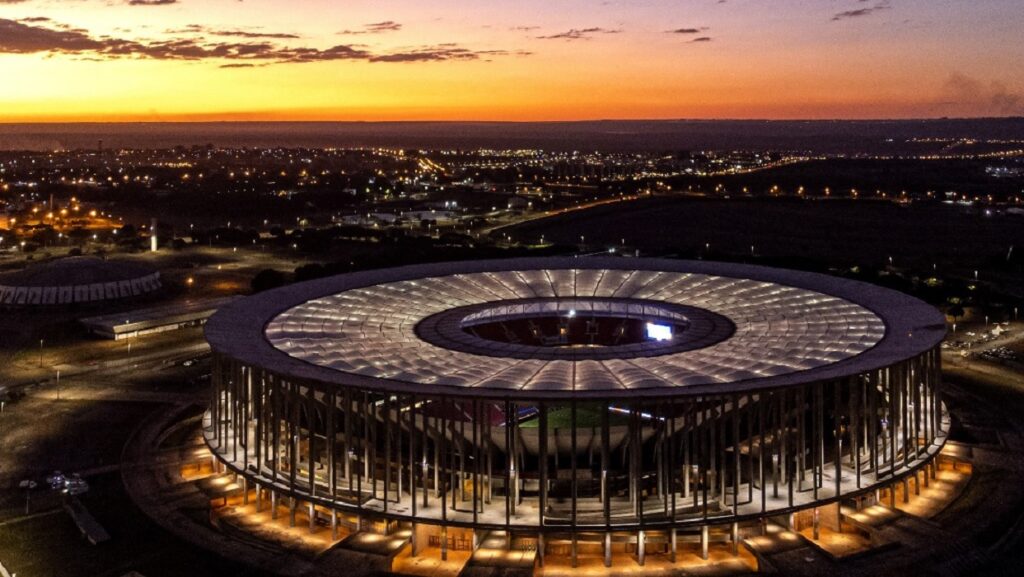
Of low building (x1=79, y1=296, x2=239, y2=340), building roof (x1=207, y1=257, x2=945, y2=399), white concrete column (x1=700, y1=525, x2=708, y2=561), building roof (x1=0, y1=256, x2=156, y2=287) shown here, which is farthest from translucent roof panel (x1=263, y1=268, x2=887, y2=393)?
building roof (x1=0, y1=256, x2=156, y2=287)

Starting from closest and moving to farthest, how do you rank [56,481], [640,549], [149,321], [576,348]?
[640,549]
[576,348]
[56,481]
[149,321]

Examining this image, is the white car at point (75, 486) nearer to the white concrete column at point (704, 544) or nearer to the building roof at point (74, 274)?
the white concrete column at point (704, 544)

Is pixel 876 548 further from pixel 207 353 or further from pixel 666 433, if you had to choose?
pixel 207 353

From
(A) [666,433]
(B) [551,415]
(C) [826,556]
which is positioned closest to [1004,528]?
(C) [826,556]

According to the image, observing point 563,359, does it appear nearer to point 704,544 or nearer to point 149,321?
point 704,544

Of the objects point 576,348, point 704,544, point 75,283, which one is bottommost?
point 704,544

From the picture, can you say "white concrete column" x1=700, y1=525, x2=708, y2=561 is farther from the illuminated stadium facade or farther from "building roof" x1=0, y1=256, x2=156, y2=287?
"building roof" x1=0, y1=256, x2=156, y2=287

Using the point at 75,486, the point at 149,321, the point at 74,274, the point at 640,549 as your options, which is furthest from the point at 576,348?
the point at 74,274
